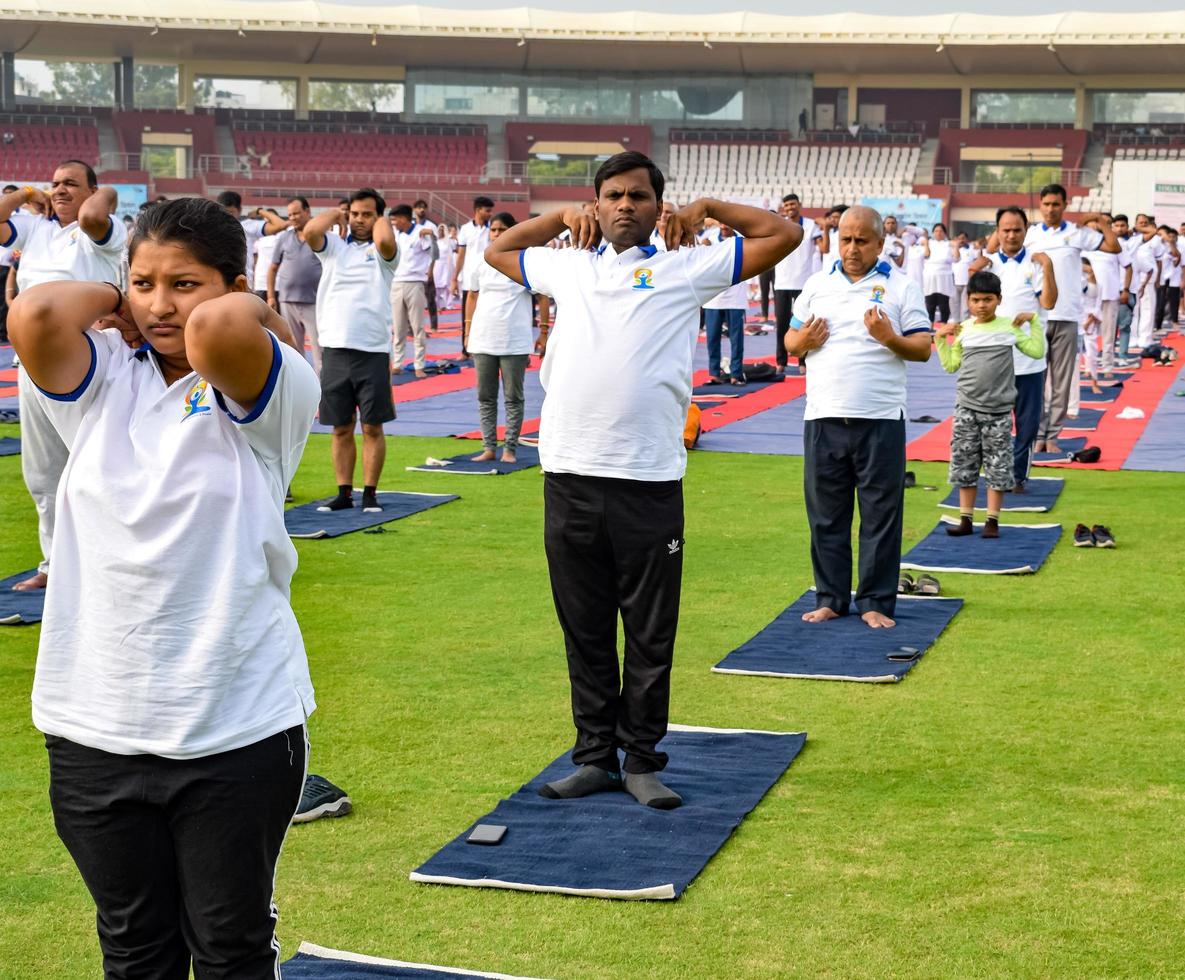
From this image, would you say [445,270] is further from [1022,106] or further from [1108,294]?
[1022,106]

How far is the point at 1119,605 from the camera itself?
26.7 ft

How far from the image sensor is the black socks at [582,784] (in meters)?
5.20

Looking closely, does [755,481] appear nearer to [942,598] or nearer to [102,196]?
[942,598]

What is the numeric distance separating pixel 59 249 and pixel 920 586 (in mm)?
4576

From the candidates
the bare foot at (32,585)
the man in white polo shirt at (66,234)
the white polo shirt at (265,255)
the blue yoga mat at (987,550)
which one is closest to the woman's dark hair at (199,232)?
the man in white polo shirt at (66,234)

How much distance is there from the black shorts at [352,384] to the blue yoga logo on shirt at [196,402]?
768cm

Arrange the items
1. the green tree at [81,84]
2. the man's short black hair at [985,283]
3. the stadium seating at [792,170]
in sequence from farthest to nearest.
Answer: the green tree at [81,84] → the stadium seating at [792,170] → the man's short black hair at [985,283]

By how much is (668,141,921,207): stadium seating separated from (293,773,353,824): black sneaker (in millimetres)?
48610

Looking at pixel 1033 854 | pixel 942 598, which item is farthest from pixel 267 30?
pixel 1033 854

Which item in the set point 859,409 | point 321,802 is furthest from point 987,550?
point 321,802

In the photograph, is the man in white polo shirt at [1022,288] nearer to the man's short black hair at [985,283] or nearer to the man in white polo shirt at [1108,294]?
the man's short black hair at [985,283]

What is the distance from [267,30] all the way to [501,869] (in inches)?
2053

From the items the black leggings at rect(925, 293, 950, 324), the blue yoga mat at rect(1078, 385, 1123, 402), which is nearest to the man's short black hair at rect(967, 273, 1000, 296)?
the blue yoga mat at rect(1078, 385, 1123, 402)

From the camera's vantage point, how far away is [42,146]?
54.7m
